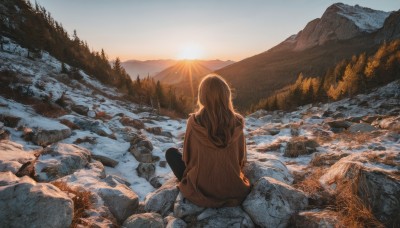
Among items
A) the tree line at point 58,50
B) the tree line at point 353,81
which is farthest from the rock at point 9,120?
the tree line at point 353,81

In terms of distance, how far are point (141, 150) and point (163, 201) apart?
5633mm

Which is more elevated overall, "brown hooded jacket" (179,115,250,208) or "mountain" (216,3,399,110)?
"mountain" (216,3,399,110)

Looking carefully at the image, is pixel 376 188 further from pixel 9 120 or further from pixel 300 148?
pixel 9 120

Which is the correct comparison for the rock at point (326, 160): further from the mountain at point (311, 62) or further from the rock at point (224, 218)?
the mountain at point (311, 62)

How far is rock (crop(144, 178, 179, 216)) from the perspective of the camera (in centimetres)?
407

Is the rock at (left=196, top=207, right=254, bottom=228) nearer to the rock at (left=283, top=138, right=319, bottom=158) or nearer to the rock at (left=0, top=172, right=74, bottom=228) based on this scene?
the rock at (left=0, top=172, right=74, bottom=228)

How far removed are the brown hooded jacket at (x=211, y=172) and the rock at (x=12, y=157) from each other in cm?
363

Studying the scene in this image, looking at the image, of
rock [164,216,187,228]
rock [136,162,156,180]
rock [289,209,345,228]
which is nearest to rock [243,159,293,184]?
rock [289,209,345,228]

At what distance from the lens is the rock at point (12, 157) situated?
450 cm

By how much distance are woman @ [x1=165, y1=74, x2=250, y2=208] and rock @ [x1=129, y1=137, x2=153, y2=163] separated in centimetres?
584

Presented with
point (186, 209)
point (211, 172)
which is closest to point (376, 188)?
point (211, 172)

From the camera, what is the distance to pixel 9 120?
7.90 m

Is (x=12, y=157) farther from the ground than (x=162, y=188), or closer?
farther from the ground

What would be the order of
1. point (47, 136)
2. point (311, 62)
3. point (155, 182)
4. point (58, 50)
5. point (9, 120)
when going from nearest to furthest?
point (155, 182)
point (47, 136)
point (9, 120)
point (58, 50)
point (311, 62)
